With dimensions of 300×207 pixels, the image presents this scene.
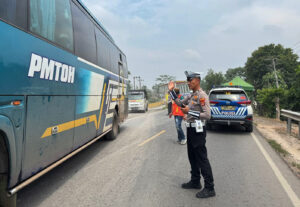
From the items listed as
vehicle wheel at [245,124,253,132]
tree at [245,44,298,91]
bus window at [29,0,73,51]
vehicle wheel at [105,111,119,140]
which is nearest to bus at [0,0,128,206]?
bus window at [29,0,73,51]

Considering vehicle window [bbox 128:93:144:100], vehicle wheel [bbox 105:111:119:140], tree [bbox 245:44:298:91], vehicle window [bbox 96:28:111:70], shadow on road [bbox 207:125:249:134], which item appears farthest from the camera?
tree [bbox 245:44:298:91]

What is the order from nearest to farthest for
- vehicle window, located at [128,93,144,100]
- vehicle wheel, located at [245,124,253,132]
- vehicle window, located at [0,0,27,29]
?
vehicle window, located at [0,0,27,29], vehicle wheel, located at [245,124,253,132], vehicle window, located at [128,93,144,100]

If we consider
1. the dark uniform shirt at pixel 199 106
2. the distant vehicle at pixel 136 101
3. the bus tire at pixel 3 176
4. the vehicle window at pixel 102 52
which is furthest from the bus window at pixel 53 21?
the distant vehicle at pixel 136 101

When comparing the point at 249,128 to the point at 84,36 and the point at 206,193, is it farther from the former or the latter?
the point at 84,36

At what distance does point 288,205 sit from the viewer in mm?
3041

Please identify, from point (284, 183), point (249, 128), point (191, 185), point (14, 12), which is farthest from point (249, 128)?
point (14, 12)

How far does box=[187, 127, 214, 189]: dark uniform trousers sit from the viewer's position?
10.8 feet

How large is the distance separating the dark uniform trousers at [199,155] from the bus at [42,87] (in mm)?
2183

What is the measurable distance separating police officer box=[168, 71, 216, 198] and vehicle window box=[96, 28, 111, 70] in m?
2.84

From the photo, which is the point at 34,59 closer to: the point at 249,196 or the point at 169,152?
the point at 249,196

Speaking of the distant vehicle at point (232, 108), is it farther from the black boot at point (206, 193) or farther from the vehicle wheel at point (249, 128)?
the black boot at point (206, 193)

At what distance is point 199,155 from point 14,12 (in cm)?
316

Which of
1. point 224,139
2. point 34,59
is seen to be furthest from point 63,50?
point 224,139

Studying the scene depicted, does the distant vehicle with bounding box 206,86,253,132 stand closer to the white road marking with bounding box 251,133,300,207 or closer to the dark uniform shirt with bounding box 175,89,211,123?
the white road marking with bounding box 251,133,300,207
